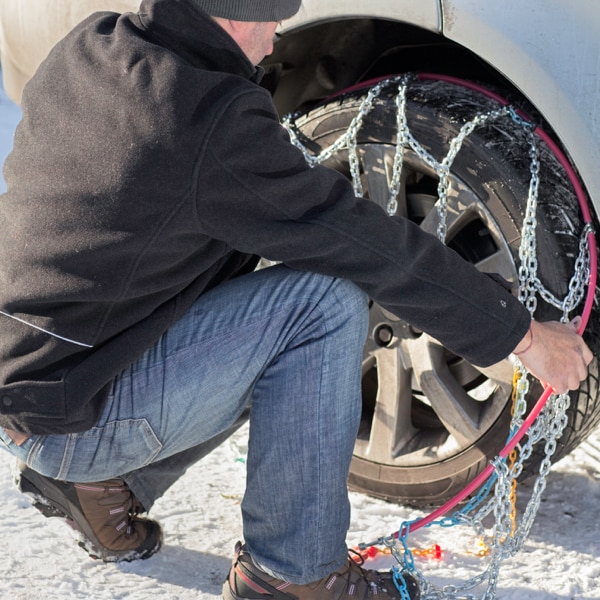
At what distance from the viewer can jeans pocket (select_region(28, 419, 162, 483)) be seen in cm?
178

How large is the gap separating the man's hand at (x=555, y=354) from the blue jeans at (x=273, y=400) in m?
0.32

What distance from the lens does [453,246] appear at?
7.39ft

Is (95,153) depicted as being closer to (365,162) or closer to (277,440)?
(277,440)

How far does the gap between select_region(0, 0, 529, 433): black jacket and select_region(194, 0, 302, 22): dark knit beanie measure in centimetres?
4

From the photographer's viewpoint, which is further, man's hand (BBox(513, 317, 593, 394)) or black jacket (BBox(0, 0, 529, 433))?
man's hand (BBox(513, 317, 593, 394))

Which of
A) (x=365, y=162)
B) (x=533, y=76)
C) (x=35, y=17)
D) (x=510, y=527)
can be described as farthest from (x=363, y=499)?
(x=35, y=17)

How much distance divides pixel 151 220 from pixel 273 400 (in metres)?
0.44

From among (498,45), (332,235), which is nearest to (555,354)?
(332,235)

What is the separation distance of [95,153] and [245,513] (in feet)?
2.55

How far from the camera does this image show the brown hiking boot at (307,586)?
181 cm

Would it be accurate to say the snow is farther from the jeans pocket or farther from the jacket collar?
the jacket collar

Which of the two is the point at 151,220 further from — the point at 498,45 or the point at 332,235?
the point at 498,45

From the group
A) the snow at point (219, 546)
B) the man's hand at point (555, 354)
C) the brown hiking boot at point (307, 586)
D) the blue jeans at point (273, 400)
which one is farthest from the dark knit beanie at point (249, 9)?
the snow at point (219, 546)

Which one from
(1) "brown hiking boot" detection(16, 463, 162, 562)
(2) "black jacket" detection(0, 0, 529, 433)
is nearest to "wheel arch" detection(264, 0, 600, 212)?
(2) "black jacket" detection(0, 0, 529, 433)
